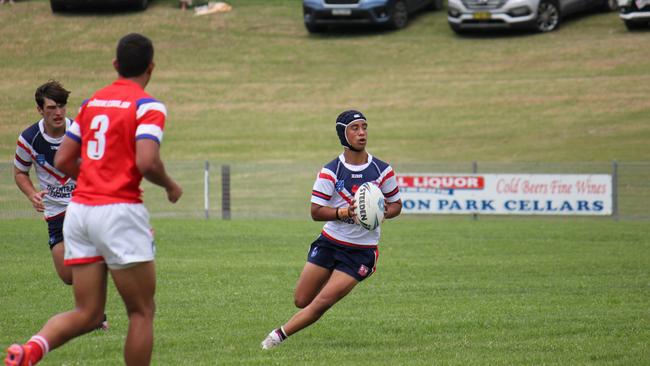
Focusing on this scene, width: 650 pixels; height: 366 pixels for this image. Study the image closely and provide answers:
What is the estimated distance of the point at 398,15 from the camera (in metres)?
34.1

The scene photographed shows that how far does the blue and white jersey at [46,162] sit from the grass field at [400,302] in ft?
3.94

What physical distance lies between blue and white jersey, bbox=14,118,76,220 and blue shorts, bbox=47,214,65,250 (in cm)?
4

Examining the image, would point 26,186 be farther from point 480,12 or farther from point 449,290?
point 480,12

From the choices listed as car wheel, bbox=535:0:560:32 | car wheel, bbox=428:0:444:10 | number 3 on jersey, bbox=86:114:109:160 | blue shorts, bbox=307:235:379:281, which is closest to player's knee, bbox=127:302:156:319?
number 3 on jersey, bbox=86:114:109:160

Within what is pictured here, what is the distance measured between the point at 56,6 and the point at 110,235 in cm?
3182

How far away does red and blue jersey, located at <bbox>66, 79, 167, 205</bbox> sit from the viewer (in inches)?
Result: 238

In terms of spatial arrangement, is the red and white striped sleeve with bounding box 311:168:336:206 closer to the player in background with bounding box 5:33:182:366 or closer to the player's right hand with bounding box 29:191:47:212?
the player's right hand with bounding box 29:191:47:212

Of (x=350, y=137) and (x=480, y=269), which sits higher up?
(x=350, y=137)

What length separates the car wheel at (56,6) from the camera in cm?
3572

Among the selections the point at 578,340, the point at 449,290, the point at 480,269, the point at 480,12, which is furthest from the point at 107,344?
the point at 480,12

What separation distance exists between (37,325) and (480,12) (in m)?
24.7

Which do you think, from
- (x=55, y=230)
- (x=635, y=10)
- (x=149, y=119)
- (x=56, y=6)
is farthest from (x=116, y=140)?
(x=56, y=6)

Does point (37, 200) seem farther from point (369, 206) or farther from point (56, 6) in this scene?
point (56, 6)

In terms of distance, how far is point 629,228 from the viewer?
70.7 feet
